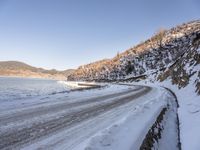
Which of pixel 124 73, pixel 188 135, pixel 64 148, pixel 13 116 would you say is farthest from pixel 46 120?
pixel 124 73

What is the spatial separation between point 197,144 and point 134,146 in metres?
2.23

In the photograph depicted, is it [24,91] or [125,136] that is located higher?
[125,136]

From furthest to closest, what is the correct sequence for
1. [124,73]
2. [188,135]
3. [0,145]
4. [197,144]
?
[124,73] < [188,135] < [197,144] < [0,145]

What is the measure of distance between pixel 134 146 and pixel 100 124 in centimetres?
314

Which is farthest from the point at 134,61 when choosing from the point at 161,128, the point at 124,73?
the point at 161,128

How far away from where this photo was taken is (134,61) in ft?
623

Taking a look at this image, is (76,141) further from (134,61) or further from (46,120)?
(134,61)

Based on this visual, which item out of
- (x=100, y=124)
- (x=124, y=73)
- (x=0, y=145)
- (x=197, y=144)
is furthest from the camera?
(x=124, y=73)

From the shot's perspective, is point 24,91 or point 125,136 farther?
point 24,91

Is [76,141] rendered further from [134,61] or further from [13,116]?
[134,61]

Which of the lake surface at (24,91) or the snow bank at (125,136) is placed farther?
the lake surface at (24,91)

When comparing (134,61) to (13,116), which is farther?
(134,61)

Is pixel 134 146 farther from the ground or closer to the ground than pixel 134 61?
closer to the ground

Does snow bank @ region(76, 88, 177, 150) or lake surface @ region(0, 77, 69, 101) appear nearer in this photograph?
snow bank @ region(76, 88, 177, 150)
